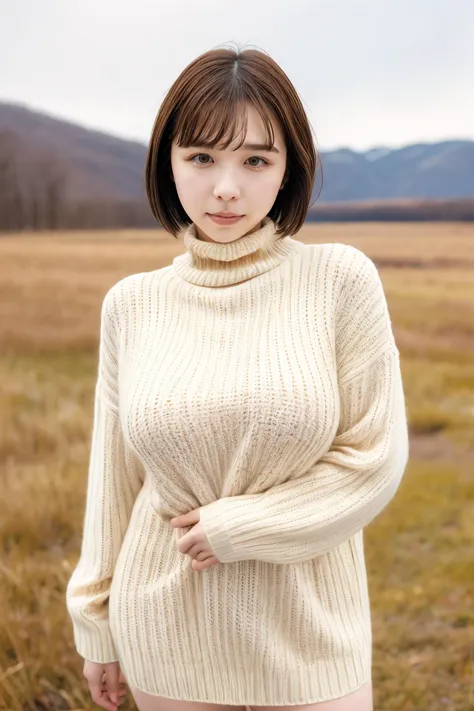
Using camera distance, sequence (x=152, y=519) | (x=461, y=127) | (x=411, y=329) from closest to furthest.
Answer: (x=152, y=519) → (x=461, y=127) → (x=411, y=329)

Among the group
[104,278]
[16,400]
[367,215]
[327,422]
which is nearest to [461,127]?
[367,215]

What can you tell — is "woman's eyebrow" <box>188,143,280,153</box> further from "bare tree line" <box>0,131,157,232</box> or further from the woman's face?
"bare tree line" <box>0,131,157,232</box>

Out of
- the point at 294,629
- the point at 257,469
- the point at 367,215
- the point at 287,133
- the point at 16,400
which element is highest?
the point at 287,133

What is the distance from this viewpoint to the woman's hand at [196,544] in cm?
84

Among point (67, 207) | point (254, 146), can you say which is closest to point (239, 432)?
point (254, 146)

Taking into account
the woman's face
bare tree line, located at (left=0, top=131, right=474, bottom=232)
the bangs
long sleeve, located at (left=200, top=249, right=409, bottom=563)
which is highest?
the bangs

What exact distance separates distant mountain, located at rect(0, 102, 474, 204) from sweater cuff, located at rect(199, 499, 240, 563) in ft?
5.89

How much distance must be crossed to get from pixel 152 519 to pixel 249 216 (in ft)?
1.27

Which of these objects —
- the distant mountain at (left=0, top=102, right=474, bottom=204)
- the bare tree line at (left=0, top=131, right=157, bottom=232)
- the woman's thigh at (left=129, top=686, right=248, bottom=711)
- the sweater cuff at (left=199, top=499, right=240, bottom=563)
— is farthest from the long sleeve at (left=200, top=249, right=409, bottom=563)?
the bare tree line at (left=0, top=131, right=157, bottom=232)

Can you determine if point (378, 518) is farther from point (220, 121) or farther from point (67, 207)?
point (220, 121)

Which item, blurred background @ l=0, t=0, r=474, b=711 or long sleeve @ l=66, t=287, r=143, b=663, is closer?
long sleeve @ l=66, t=287, r=143, b=663

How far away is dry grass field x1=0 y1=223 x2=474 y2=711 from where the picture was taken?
183 centimetres

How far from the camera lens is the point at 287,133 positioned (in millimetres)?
863

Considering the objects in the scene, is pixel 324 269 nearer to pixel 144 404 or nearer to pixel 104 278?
pixel 144 404
